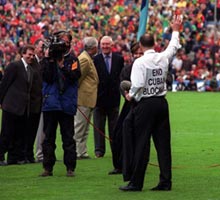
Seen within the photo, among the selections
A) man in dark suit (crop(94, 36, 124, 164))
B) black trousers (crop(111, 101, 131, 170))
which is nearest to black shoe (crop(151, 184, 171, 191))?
black trousers (crop(111, 101, 131, 170))

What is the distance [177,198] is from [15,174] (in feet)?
11.5

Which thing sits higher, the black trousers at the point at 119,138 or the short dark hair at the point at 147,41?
the short dark hair at the point at 147,41

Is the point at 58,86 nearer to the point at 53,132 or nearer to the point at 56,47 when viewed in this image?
the point at 56,47

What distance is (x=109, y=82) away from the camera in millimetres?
17797

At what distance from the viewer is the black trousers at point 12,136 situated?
16.9 meters

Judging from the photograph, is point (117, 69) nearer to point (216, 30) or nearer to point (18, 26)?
point (216, 30)

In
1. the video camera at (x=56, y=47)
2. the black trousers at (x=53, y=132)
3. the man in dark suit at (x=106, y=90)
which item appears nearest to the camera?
the video camera at (x=56, y=47)

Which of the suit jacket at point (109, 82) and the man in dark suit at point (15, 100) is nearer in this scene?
the man in dark suit at point (15, 100)

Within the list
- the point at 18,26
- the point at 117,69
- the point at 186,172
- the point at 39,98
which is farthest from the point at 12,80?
the point at 18,26

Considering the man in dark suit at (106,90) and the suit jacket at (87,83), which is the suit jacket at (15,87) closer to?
the suit jacket at (87,83)

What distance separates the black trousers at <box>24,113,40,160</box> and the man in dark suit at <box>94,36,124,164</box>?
48.1 inches

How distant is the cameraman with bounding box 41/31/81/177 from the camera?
14625 millimetres

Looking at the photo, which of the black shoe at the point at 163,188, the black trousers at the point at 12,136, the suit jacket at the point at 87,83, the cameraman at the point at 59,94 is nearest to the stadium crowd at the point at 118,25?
the suit jacket at the point at 87,83

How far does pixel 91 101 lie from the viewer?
17.6 meters
